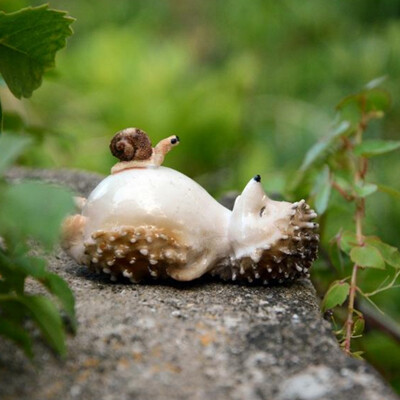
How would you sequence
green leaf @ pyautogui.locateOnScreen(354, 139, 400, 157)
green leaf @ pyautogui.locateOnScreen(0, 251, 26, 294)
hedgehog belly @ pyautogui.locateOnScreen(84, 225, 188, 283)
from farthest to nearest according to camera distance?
green leaf @ pyautogui.locateOnScreen(354, 139, 400, 157) < hedgehog belly @ pyautogui.locateOnScreen(84, 225, 188, 283) < green leaf @ pyautogui.locateOnScreen(0, 251, 26, 294)

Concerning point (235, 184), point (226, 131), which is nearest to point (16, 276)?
point (235, 184)

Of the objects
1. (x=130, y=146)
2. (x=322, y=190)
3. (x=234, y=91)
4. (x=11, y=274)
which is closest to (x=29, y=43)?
(x=130, y=146)

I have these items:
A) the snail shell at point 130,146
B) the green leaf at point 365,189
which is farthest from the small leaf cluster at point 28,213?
the green leaf at point 365,189

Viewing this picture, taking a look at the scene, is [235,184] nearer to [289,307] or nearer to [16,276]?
[289,307]

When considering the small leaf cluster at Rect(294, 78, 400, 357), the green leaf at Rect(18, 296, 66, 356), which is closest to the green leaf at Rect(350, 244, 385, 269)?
the small leaf cluster at Rect(294, 78, 400, 357)

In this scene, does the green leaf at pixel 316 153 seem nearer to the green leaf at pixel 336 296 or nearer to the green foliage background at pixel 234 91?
the green foliage background at pixel 234 91

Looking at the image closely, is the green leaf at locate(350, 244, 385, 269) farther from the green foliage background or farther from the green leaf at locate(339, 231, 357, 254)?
the green foliage background

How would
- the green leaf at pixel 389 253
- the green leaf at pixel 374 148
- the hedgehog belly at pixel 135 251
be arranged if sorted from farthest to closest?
1. the green leaf at pixel 374 148
2. the green leaf at pixel 389 253
3. the hedgehog belly at pixel 135 251

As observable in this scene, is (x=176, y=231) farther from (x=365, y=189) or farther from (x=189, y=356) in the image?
(x=365, y=189)
